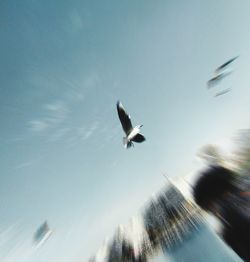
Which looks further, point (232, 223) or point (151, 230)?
point (151, 230)

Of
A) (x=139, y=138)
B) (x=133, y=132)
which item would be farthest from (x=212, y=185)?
(x=133, y=132)

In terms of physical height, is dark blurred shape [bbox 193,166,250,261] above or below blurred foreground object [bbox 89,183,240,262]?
above

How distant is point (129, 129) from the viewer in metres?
6.17

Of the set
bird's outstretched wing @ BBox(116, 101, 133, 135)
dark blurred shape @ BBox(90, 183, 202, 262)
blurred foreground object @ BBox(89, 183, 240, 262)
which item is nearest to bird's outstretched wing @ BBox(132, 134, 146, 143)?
bird's outstretched wing @ BBox(116, 101, 133, 135)

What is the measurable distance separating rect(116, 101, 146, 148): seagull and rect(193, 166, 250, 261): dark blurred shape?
379 inches

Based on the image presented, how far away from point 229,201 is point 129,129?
1748 centimetres

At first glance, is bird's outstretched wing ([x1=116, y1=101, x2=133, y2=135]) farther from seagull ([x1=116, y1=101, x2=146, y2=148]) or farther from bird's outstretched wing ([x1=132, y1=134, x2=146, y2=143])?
bird's outstretched wing ([x1=132, y1=134, x2=146, y2=143])

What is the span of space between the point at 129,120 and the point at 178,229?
3330 centimetres

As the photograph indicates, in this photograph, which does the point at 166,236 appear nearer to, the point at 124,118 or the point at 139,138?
the point at 139,138

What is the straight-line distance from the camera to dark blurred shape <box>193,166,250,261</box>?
13289 mm

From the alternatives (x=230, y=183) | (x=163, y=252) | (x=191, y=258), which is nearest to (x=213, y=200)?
(x=230, y=183)

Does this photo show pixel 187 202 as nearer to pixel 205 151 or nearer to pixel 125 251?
pixel 205 151

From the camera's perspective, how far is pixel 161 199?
48375mm

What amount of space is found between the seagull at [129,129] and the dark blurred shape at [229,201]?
31.6 feet
